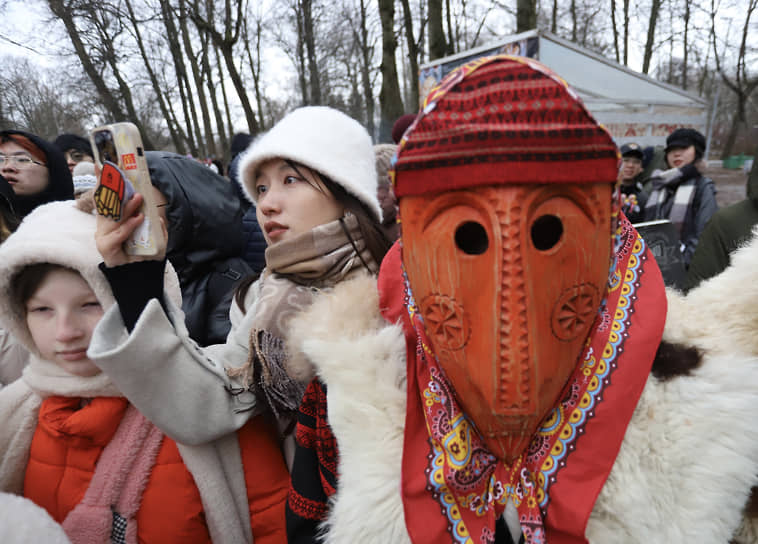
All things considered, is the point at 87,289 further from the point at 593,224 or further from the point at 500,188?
the point at 593,224

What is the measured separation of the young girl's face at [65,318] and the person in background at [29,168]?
1.82m

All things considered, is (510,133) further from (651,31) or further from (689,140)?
(651,31)

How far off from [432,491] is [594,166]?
0.65 meters

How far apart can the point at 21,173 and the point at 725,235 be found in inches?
156

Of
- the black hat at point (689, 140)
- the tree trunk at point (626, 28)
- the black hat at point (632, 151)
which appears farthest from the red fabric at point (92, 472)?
the tree trunk at point (626, 28)

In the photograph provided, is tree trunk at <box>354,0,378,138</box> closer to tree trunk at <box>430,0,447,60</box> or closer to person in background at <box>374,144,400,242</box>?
tree trunk at <box>430,0,447,60</box>

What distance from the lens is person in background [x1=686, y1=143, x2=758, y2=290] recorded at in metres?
2.03

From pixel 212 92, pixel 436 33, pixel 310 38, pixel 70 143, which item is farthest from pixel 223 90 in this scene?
pixel 70 143

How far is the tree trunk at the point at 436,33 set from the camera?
29.6 ft

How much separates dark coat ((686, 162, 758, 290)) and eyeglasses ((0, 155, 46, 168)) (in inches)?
152

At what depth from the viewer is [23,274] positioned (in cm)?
127

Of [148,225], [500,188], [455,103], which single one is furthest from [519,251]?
[148,225]

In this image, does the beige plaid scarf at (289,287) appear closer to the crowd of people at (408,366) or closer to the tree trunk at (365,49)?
the crowd of people at (408,366)

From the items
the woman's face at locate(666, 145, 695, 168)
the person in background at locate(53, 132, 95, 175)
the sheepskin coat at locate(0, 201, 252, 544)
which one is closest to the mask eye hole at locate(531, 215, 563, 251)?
the sheepskin coat at locate(0, 201, 252, 544)
